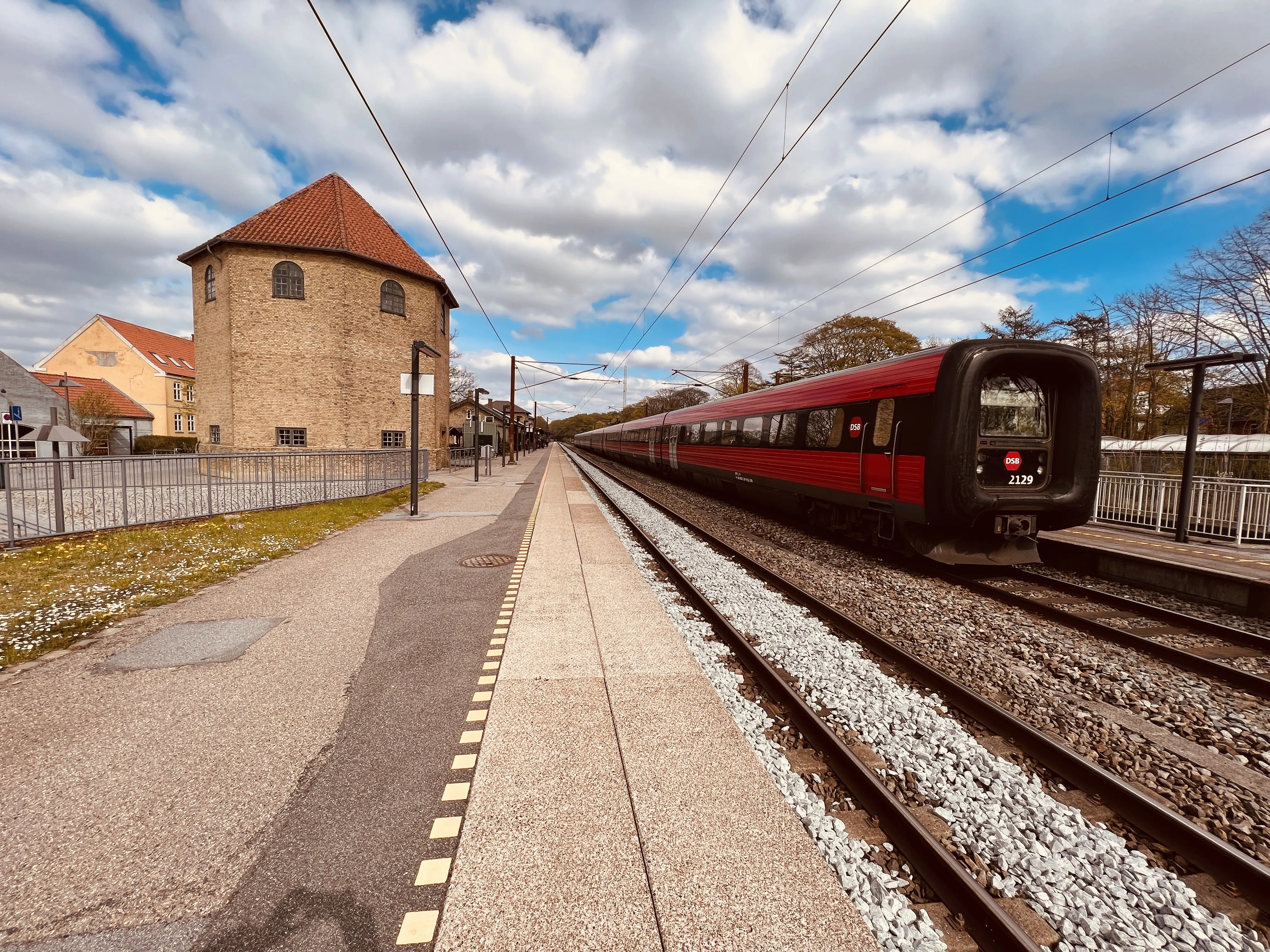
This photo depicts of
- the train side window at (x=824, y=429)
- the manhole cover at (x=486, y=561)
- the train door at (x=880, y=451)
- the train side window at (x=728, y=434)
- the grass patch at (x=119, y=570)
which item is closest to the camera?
the grass patch at (x=119, y=570)

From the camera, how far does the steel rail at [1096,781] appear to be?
2371mm

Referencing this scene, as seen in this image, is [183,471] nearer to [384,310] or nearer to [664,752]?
[664,752]

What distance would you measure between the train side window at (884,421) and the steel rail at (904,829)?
4724 mm

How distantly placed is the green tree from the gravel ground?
31739mm

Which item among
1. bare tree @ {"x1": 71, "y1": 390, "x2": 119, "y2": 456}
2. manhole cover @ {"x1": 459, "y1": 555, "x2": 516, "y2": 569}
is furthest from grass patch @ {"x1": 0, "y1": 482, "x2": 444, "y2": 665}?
bare tree @ {"x1": 71, "y1": 390, "x2": 119, "y2": 456}

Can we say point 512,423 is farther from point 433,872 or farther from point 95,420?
point 433,872

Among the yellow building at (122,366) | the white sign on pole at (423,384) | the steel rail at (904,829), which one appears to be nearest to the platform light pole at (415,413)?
the white sign on pole at (423,384)

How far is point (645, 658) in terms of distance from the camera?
15.4ft

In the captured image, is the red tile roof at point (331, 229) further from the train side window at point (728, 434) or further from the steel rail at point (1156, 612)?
the steel rail at point (1156, 612)

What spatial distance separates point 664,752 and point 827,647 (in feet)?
7.99

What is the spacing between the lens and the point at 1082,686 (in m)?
4.36

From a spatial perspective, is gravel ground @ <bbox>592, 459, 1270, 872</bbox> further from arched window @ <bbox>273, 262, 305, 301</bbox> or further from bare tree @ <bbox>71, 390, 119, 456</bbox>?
bare tree @ <bbox>71, 390, 119, 456</bbox>

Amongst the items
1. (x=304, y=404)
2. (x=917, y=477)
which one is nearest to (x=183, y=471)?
(x=304, y=404)

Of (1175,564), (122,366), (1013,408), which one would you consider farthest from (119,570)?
(122,366)
